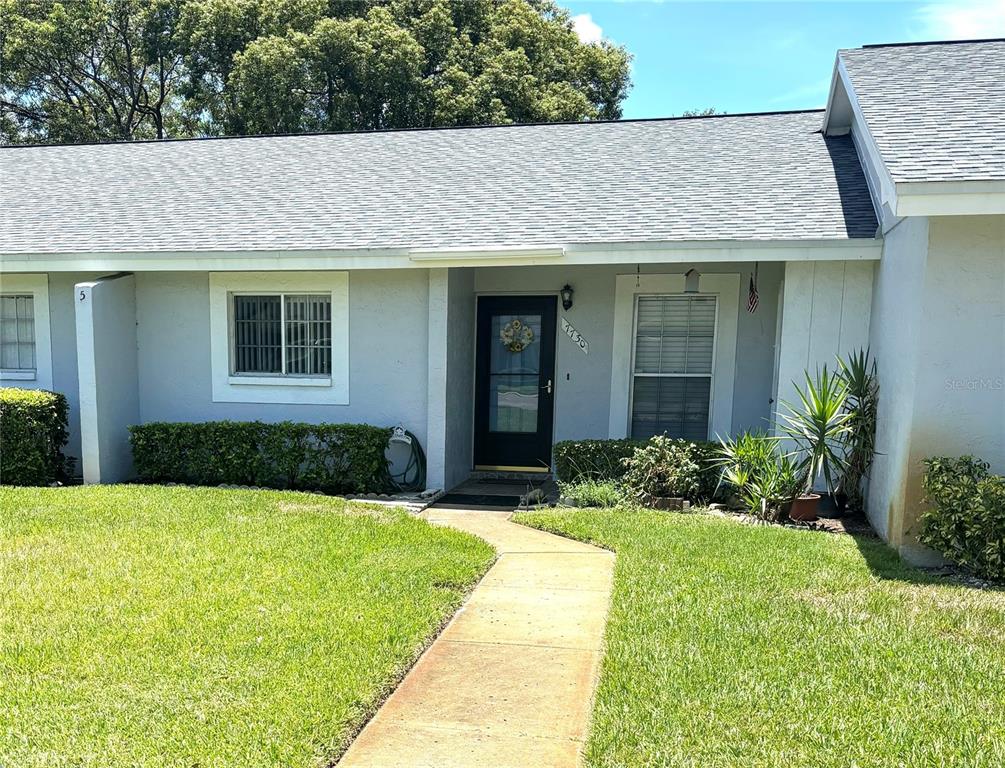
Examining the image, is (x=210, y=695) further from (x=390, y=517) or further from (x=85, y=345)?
(x=85, y=345)

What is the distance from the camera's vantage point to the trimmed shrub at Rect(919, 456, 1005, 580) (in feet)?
16.9

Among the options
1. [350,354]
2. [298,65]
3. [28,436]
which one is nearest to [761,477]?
[350,354]

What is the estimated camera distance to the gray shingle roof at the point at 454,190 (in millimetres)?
8562

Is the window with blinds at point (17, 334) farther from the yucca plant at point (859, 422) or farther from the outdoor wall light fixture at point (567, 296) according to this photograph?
the yucca plant at point (859, 422)

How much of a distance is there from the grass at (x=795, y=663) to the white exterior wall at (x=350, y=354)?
4184 mm

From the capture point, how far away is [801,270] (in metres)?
7.87

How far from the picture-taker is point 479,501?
8.57 meters

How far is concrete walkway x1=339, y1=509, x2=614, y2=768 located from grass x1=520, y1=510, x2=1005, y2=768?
177 mm

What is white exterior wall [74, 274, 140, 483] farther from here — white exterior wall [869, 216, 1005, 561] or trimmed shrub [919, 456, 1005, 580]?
trimmed shrub [919, 456, 1005, 580]

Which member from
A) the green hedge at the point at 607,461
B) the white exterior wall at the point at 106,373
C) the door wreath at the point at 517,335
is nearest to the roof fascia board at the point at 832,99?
the door wreath at the point at 517,335

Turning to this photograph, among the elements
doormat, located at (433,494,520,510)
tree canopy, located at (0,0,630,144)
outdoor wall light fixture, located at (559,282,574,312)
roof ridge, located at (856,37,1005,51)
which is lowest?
doormat, located at (433,494,520,510)

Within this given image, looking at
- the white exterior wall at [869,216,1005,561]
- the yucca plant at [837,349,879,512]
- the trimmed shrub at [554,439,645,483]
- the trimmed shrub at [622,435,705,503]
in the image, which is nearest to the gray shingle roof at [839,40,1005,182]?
the white exterior wall at [869,216,1005,561]

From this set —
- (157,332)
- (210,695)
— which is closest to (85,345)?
(157,332)

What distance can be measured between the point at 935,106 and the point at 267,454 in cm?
815
